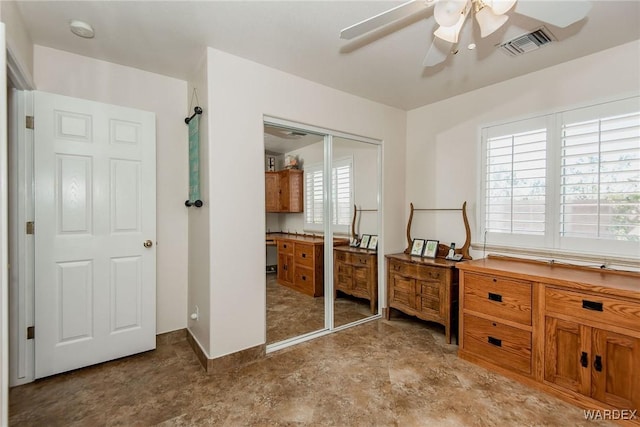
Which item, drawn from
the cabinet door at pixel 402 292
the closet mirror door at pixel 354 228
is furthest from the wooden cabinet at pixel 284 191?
the cabinet door at pixel 402 292

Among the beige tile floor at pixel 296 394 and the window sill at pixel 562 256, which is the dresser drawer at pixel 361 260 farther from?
the window sill at pixel 562 256

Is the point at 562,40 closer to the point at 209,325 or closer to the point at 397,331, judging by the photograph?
the point at 397,331

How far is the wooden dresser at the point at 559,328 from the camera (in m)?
1.73

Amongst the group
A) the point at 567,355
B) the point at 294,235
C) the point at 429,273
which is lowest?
the point at 567,355

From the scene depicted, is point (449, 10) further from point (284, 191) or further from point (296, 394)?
point (296, 394)

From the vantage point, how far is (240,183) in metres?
2.38

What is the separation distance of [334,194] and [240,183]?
1.06m

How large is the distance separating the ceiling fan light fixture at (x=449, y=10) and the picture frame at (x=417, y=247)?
2.42 m

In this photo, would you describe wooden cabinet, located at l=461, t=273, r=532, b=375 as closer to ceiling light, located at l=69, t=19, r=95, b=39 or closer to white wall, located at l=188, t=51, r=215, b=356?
white wall, located at l=188, t=51, r=215, b=356

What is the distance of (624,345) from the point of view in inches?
67.8

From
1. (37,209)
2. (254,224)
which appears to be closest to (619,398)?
(254,224)

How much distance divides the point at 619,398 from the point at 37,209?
4042mm

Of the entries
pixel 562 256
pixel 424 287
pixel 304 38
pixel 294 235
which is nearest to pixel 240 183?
pixel 294 235

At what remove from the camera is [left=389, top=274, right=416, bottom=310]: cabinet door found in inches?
121
